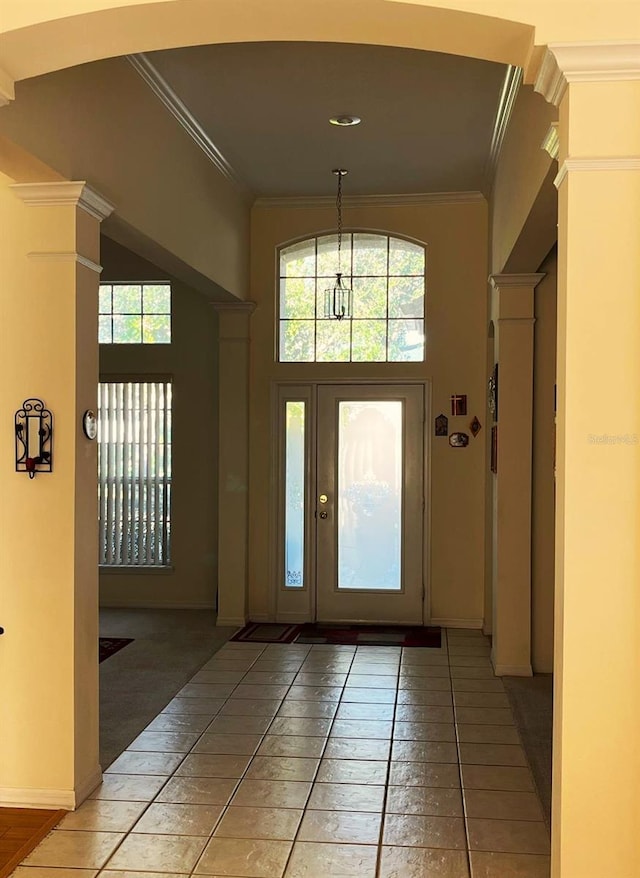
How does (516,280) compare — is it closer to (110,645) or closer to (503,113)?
(503,113)

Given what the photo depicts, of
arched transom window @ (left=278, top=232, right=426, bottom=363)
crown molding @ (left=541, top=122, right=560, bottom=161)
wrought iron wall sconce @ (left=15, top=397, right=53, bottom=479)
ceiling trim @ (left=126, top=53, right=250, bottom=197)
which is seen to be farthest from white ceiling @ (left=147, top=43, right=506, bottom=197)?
wrought iron wall sconce @ (left=15, top=397, right=53, bottom=479)

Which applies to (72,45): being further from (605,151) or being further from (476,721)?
(476,721)

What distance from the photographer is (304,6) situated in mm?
2467

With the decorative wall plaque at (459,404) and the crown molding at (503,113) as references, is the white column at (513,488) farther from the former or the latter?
the decorative wall plaque at (459,404)

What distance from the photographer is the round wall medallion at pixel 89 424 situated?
371cm

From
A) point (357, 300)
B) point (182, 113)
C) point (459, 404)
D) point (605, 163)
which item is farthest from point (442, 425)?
point (605, 163)

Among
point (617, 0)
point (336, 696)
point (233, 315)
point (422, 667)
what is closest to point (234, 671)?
point (336, 696)

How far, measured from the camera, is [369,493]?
712 centimetres

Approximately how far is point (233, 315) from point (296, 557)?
2.00 metres

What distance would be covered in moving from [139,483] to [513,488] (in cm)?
347

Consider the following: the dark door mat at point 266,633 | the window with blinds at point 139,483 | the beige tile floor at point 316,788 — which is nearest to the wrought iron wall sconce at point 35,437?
the beige tile floor at point 316,788

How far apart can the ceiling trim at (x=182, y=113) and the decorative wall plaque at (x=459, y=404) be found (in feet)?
7.54

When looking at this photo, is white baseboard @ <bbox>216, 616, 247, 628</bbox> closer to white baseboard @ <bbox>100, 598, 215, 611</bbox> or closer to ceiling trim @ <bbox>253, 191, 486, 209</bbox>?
white baseboard @ <bbox>100, 598, 215, 611</bbox>

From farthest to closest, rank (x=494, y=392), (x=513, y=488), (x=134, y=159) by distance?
(x=494, y=392) → (x=513, y=488) → (x=134, y=159)
